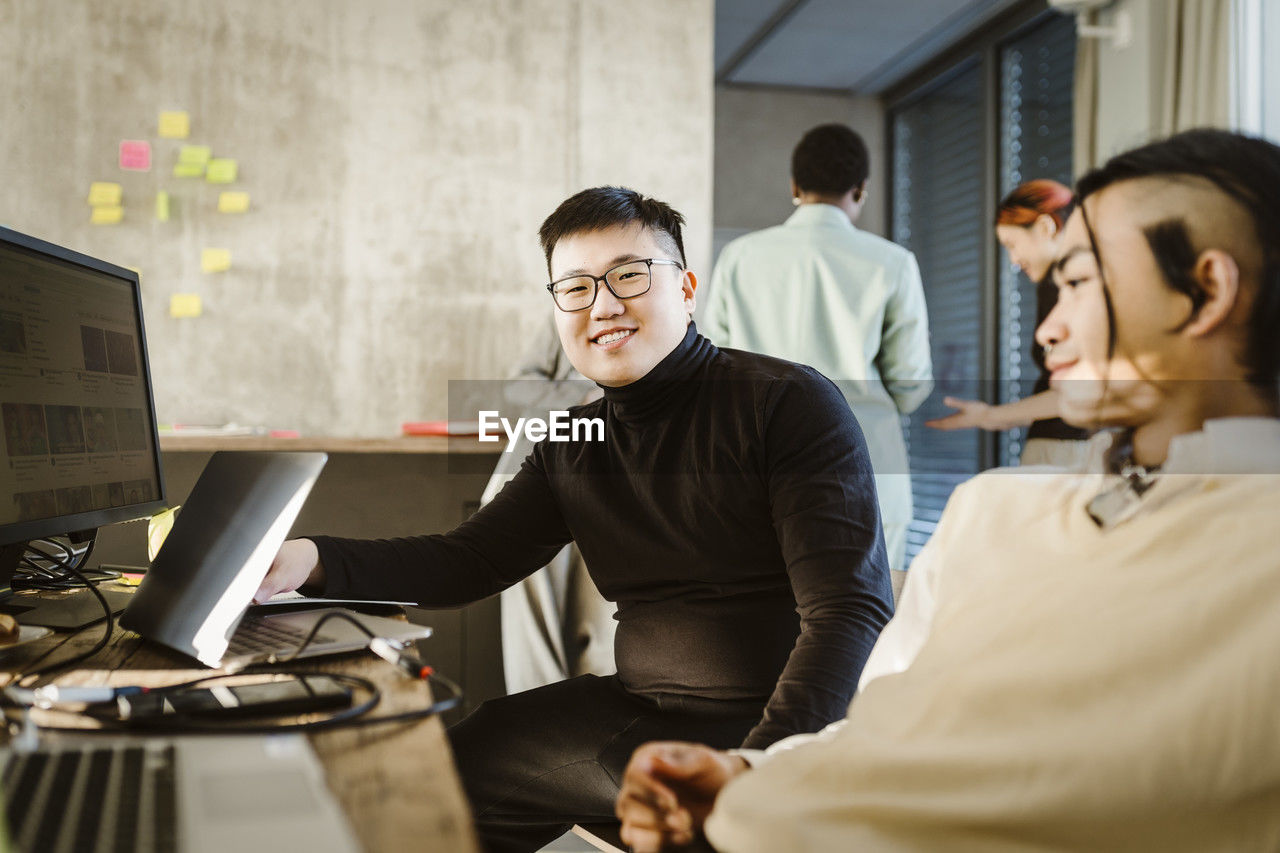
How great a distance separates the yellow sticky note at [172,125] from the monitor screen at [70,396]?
97.8 inches

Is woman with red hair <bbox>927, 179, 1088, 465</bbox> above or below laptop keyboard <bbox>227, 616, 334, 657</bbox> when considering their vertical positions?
above

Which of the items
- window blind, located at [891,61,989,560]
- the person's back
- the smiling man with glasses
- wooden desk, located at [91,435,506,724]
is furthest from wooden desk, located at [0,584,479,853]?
window blind, located at [891,61,989,560]

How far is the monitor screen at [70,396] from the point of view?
1.07m

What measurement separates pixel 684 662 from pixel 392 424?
2651 millimetres

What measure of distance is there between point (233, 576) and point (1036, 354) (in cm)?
154

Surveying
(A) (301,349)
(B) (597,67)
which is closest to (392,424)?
(A) (301,349)

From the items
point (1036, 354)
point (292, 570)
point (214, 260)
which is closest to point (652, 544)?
point (292, 570)

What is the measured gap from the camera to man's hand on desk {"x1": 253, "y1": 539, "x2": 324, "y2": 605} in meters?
1.16

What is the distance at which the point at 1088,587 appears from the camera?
0.63 m

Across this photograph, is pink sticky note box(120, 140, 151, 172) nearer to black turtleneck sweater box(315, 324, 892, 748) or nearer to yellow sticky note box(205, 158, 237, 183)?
yellow sticky note box(205, 158, 237, 183)

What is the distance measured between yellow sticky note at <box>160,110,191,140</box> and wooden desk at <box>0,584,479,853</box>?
10.0 ft

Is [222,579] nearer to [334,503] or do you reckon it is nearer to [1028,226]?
[334,503]

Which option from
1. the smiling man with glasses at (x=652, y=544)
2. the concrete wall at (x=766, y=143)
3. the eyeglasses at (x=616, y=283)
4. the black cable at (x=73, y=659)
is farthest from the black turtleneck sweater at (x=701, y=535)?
the concrete wall at (x=766, y=143)

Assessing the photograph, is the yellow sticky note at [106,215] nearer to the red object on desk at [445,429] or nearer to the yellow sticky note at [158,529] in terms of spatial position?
the red object on desk at [445,429]
